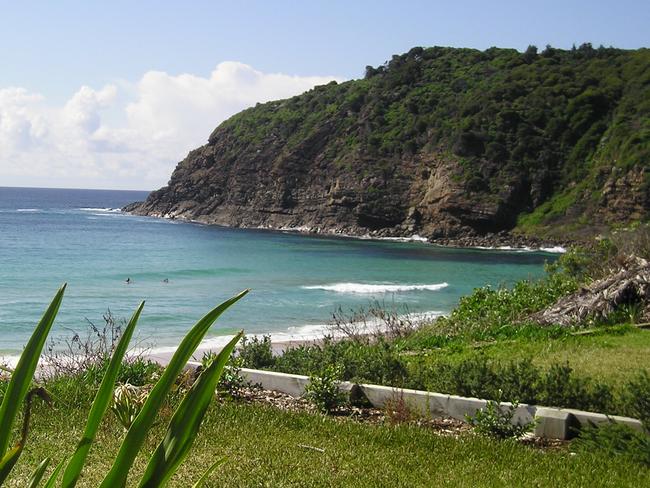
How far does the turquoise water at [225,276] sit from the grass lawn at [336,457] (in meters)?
6.36

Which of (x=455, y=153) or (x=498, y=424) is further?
(x=455, y=153)

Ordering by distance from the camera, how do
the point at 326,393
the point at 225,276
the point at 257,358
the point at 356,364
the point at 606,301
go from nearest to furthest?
the point at 326,393 → the point at 356,364 → the point at 257,358 → the point at 606,301 → the point at 225,276

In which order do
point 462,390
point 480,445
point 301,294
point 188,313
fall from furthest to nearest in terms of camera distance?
point 301,294 → point 188,313 → point 462,390 → point 480,445

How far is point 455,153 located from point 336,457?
6672 cm

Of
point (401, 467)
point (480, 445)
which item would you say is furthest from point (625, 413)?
point (401, 467)

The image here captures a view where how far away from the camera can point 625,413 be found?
661 centimetres

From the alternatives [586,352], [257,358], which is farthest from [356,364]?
[586,352]

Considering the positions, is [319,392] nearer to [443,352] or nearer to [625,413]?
[625,413]

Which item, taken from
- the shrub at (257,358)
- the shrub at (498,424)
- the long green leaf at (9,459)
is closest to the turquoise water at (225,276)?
the shrub at (257,358)

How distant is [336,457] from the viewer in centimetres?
569

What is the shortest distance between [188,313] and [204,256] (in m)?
25.7

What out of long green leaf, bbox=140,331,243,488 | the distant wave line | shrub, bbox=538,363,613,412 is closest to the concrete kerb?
shrub, bbox=538,363,613,412

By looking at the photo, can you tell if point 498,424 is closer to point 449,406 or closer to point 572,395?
point 449,406

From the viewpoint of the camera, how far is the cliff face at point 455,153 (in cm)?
6481
